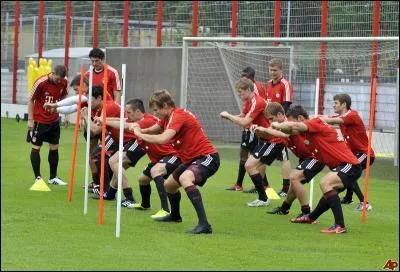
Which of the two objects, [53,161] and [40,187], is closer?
[40,187]

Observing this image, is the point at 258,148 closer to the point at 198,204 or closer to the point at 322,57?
the point at 198,204

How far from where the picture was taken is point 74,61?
1385 inches

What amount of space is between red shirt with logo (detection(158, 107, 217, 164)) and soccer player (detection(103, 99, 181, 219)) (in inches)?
33.7

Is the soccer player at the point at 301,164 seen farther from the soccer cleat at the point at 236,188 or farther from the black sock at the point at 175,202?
the soccer cleat at the point at 236,188

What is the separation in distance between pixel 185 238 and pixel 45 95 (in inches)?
238

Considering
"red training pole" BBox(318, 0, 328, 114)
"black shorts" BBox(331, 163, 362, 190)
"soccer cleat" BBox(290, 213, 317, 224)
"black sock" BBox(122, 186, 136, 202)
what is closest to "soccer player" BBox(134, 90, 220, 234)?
"black shorts" BBox(331, 163, 362, 190)

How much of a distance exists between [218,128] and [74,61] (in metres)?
12.0

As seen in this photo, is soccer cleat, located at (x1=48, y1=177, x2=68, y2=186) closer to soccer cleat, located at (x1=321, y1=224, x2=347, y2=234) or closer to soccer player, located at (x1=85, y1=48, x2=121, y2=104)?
soccer player, located at (x1=85, y1=48, x2=121, y2=104)

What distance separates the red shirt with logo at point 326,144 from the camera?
40.6 ft

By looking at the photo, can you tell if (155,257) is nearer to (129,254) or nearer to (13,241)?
(129,254)

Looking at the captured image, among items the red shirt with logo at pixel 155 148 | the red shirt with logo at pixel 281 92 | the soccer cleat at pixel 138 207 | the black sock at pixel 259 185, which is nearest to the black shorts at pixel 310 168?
the red shirt with logo at pixel 155 148

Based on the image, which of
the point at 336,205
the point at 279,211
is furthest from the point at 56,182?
the point at 336,205

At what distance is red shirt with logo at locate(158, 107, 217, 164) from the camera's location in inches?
473

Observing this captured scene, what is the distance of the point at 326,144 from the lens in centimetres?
1248
